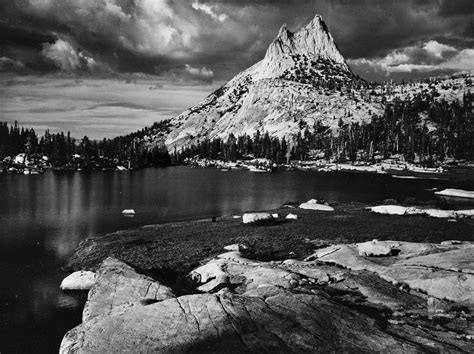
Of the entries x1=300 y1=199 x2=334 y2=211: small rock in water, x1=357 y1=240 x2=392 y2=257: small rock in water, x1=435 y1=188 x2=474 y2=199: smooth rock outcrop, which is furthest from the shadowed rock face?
x1=435 y1=188 x2=474 y2=199: smooth rock outcrop

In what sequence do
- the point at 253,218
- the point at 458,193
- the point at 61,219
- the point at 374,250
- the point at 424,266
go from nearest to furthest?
1. the point at 424,266
2. the point at 374,250
3. the point at 253,218
4. the point at 61,219
5. the point at 458,193

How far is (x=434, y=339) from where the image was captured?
52.7 feet

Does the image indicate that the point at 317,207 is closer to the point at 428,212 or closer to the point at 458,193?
the point at 428,212

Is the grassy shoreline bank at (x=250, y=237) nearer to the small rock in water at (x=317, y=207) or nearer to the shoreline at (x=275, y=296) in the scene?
the shoreline at (x=275, y=296)

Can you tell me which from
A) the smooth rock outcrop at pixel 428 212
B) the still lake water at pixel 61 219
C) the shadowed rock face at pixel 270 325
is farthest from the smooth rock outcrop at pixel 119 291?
the smooth rock outcrop at pixel 428 212

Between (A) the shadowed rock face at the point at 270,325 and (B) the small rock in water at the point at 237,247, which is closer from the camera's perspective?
(A) the shadowed rock face at the point at 270,325

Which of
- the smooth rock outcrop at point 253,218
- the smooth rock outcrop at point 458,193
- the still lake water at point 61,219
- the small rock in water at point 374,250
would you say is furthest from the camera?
the smooth rock outcrop at point 458,193

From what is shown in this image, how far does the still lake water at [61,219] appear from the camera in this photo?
93.1 ft

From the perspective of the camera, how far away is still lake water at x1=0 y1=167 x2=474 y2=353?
28391 millimetres

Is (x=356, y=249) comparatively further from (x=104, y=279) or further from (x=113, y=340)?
(x=113, y=340)

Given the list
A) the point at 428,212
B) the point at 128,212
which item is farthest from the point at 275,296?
the point at 128,212

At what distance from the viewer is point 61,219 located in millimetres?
65312

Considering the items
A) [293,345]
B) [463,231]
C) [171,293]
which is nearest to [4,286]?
[171,293]

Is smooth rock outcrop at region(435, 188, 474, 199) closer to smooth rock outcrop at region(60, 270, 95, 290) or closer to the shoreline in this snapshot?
the shoreline
